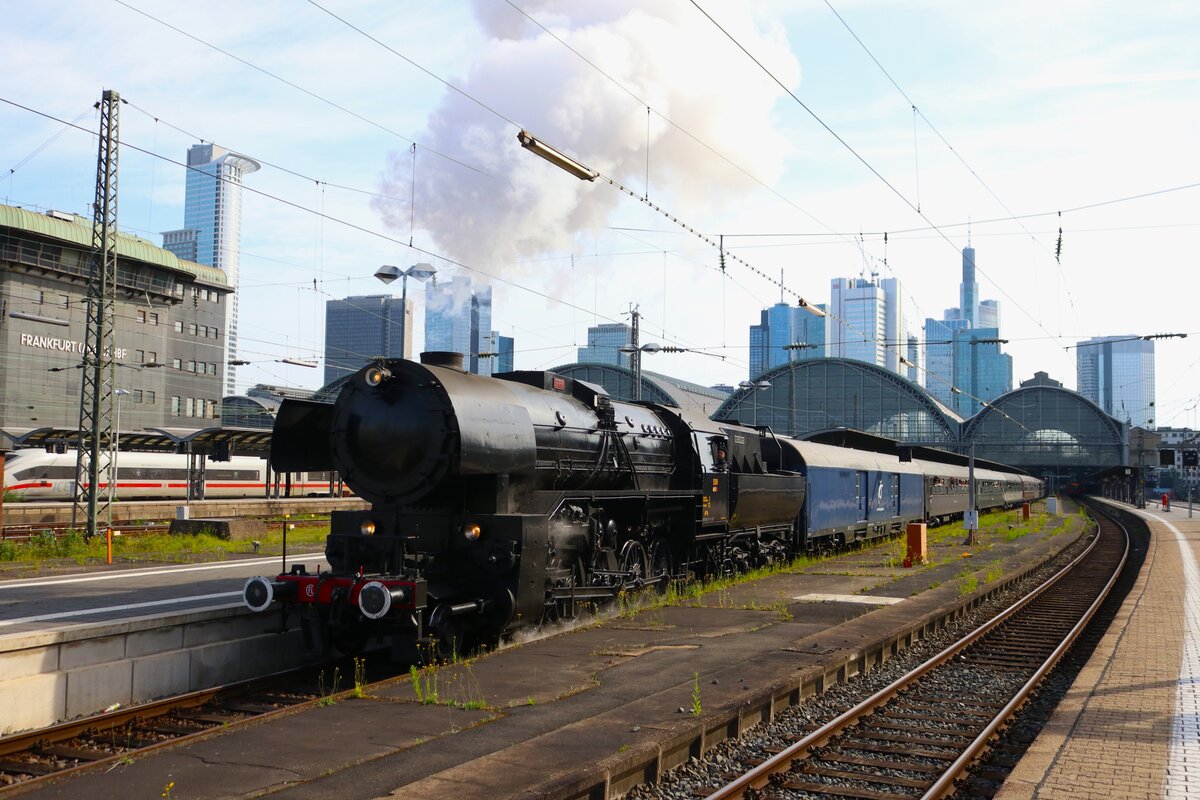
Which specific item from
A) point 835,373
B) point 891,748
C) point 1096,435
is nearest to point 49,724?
point 891,748

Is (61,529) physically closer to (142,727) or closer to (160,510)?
(160,510)

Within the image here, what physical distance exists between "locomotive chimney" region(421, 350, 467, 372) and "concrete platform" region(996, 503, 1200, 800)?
25.6 feet

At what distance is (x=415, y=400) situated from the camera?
438 inches

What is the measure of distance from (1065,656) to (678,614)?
562 cm

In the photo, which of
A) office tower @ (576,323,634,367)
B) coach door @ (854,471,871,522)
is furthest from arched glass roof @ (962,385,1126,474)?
coach door @ (854,471,871,522)

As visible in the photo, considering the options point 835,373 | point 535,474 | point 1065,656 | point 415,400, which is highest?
point 835,373

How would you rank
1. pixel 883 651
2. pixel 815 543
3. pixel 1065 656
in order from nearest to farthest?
pixel 883 651, pixel 1065 656, pixel 815 543

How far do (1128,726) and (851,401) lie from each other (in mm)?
82831

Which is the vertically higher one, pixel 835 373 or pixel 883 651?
pixel 835 373

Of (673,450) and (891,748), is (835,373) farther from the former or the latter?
(891,748)

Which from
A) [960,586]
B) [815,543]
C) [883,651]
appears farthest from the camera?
[815,543]

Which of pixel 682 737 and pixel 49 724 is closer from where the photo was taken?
pixel 682 737

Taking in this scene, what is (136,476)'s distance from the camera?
40.8 meters

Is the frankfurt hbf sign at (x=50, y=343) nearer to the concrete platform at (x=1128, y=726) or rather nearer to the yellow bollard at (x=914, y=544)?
the yellow bollard at (x=914, y=544)
